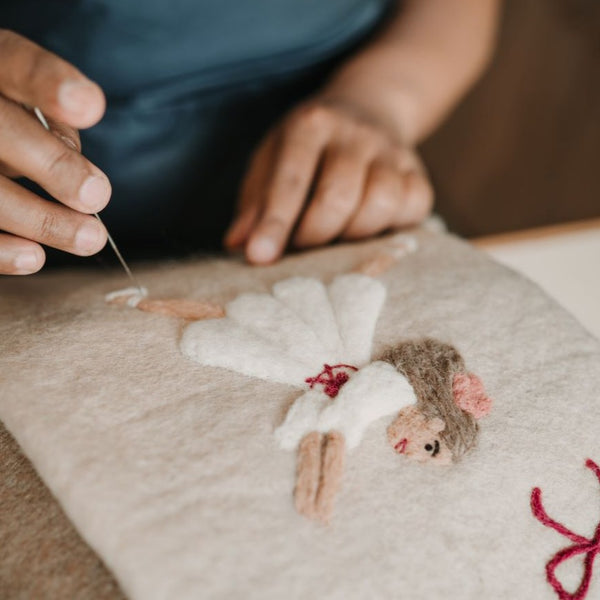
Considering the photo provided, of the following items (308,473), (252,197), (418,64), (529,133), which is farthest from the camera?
(529,133)

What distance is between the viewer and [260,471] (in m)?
0.29

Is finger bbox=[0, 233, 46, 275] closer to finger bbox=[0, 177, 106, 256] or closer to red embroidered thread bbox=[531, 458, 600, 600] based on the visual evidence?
finger bbox=[0, 177, 106, 256]

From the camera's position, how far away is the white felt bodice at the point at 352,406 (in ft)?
1.04

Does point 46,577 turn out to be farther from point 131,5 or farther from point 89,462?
point 131,5

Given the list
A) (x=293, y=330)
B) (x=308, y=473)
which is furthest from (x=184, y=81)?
(x=308, y=473)

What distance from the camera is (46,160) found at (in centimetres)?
33

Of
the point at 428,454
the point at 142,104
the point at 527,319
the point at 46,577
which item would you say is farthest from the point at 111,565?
the point at 142,104

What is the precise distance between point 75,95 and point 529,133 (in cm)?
118

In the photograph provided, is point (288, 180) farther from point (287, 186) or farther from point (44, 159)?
point (44, 159)

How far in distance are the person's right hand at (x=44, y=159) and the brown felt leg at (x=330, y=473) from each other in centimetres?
18

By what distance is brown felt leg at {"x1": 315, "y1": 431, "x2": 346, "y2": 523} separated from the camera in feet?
0.94

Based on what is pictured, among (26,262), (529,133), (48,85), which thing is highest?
(48,85)

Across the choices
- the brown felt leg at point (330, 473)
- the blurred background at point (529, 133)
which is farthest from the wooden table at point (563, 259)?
the blurred background at point (529, 133)

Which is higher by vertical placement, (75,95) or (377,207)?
(75,95)
